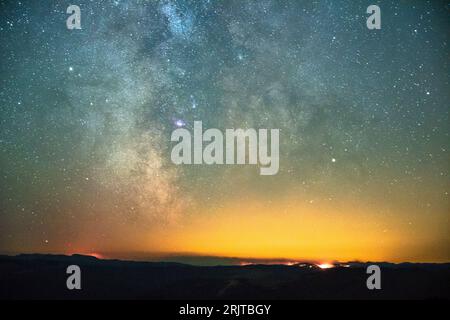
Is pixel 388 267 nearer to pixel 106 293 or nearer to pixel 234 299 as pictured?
pixel 234 299

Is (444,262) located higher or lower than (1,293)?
higher

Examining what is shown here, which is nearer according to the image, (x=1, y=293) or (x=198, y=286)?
(x=1, y=293)

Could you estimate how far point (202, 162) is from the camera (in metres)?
6.09

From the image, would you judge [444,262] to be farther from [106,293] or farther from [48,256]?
[48,256]
